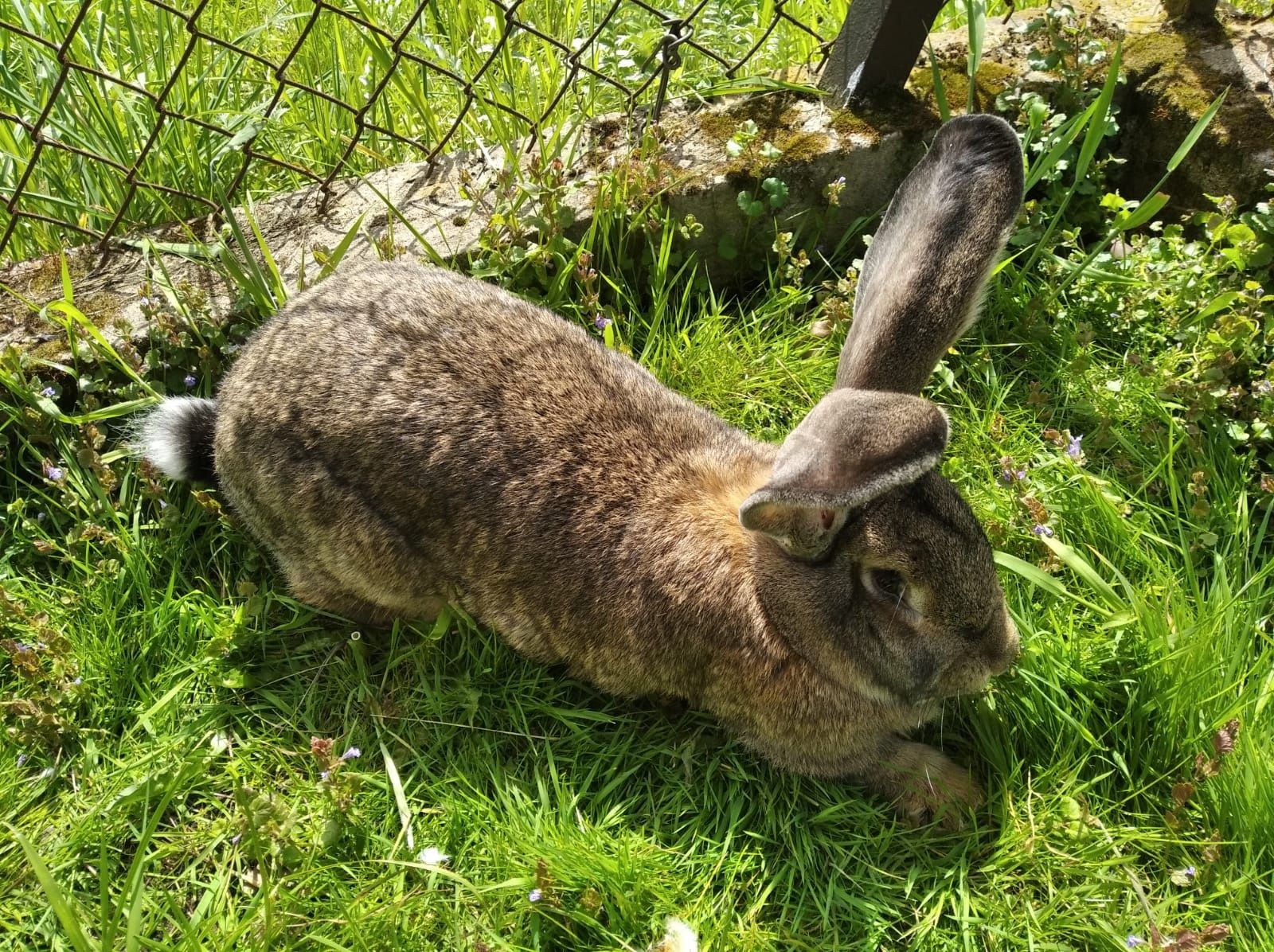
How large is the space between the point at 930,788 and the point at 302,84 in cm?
318

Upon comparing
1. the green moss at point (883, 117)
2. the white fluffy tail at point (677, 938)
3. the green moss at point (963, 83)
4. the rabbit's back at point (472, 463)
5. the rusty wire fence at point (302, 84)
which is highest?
the green moss at point (963, 83)

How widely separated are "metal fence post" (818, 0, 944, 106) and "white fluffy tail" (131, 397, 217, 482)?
2.58 m

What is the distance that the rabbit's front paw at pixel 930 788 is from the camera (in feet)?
Result: 8.68

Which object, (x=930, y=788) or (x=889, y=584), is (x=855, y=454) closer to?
(x=889, y=584)

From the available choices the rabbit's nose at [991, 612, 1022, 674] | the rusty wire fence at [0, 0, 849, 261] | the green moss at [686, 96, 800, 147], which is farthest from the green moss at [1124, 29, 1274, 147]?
the rabbit's nose at [991, 612, 1022, 674]

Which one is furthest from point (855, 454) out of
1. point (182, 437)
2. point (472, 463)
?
point (182, 437)

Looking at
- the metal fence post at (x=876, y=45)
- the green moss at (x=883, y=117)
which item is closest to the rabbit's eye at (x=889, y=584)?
the green moss at (x=883, y=117)

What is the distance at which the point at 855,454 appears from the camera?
189 centimetres

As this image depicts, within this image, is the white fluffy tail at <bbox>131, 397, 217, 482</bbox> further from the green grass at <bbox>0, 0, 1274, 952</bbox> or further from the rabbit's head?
the rabbit's head

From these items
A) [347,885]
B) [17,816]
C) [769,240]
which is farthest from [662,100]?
[17,816]

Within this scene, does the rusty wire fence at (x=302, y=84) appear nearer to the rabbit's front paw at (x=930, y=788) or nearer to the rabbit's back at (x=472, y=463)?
the rabbit's back at (x=472, y=463)

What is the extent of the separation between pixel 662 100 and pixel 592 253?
723mm

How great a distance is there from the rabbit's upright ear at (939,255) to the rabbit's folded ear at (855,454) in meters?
0.41

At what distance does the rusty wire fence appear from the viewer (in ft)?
11.5
